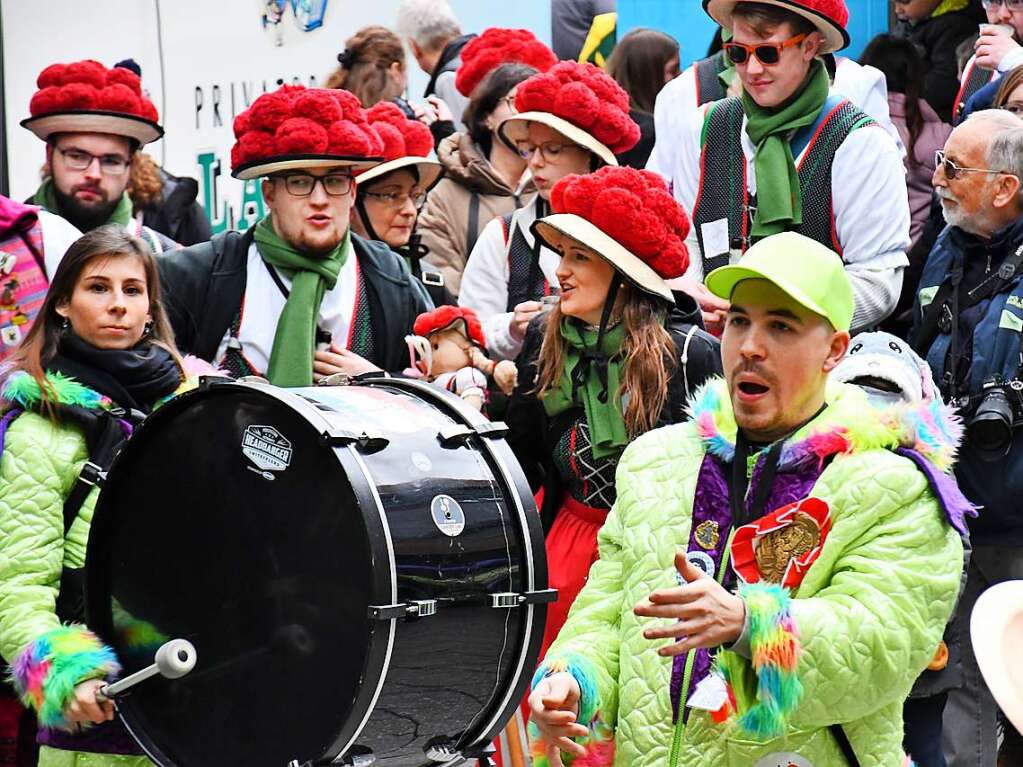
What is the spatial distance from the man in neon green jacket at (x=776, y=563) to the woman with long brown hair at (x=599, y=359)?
124cm

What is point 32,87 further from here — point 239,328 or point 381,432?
point 381,432

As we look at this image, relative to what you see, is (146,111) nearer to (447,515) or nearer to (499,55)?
(499,55)

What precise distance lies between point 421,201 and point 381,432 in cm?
389

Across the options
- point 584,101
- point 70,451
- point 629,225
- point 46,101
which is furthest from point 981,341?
point 46,101

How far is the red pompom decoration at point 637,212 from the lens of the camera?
17.7 ft

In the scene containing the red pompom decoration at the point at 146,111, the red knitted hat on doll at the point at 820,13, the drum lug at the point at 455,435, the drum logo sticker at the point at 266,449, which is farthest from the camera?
the red pompom decoration at the point at 146,111

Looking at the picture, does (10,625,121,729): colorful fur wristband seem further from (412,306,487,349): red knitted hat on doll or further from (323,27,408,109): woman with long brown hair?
(323,27,408,109): woman with long brown hair

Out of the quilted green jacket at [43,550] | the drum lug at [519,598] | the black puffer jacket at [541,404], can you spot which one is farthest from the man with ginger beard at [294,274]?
the drum lug at [519,598]

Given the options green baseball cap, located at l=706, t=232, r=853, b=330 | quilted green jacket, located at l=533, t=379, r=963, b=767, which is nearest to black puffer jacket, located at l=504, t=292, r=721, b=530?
quilted green jacket, located at l=533, t=379, r=963, b=767

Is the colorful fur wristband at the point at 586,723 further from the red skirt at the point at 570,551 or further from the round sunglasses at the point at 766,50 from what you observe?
the round sunglasses at the point at 766,50

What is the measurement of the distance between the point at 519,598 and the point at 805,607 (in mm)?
780

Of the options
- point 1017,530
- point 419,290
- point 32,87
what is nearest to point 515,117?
point 419,290

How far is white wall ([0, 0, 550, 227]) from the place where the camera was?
355 inches

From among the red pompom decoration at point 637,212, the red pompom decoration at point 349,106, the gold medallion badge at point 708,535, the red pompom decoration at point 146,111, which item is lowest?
the gold medallion badge at point 708,535
